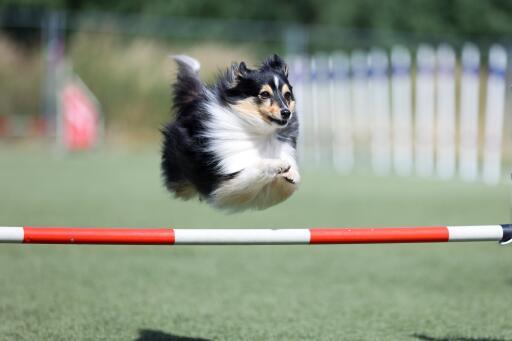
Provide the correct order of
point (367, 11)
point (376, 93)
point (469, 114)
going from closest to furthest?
point (469, 114) → point (376, 93) → point (367, 11)

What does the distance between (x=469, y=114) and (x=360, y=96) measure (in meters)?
3.26

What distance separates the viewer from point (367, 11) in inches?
1272

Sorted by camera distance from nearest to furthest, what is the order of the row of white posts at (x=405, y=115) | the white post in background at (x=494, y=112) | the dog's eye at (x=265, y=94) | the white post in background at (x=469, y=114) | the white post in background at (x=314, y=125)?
the dog's eye at (x=265, y=94)
the white post in background at (x=494, y=112)
the white post in background at (x=469, y=114)
the row of white posts at (x=405, y=115)
the white post in background at (x=314, y=125)

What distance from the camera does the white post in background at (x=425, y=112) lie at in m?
16.8

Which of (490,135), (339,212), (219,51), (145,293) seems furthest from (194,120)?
(219,51)

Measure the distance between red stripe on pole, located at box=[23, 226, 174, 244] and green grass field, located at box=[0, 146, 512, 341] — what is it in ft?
4.04

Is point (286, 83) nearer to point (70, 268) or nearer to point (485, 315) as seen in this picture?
point (485, 315)

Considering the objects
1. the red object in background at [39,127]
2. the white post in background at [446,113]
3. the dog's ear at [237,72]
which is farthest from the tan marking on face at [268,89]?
the red object in background at [39,127]

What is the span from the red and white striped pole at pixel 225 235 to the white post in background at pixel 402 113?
44.6 feet

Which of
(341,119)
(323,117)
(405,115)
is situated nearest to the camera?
(405,115)

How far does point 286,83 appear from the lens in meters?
5.18

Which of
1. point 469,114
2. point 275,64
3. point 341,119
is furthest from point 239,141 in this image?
point 341,119

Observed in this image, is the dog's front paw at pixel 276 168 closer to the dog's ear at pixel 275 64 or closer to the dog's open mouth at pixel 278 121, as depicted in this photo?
the dog's open mouth at pixel 278 121

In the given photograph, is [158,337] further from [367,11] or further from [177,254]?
[367,11]
